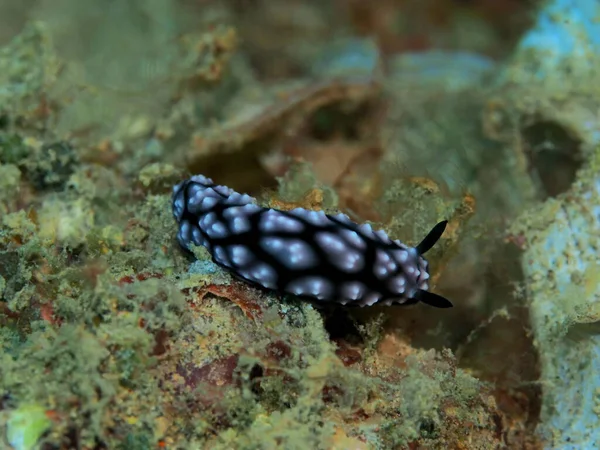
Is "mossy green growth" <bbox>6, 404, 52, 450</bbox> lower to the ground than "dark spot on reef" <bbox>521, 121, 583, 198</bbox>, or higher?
A: lower

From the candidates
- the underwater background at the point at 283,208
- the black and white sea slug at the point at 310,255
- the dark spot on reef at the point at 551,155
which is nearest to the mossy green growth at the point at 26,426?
the underwater background at the point at 283,208

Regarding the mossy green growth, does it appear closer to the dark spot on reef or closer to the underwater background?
the underwater background

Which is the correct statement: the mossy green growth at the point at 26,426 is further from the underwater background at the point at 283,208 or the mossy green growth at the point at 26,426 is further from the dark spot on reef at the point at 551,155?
the dark spot on reef at the point at 551,155

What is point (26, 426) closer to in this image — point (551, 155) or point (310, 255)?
point (310, 255)

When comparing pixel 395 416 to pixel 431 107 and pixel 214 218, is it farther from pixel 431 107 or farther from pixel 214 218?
pixel 431 107

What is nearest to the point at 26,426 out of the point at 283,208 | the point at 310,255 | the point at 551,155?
the point at 310,255

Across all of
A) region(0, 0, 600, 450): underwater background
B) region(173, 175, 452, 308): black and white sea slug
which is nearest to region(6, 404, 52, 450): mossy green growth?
region(0, 0, 600, 450): underwater background
